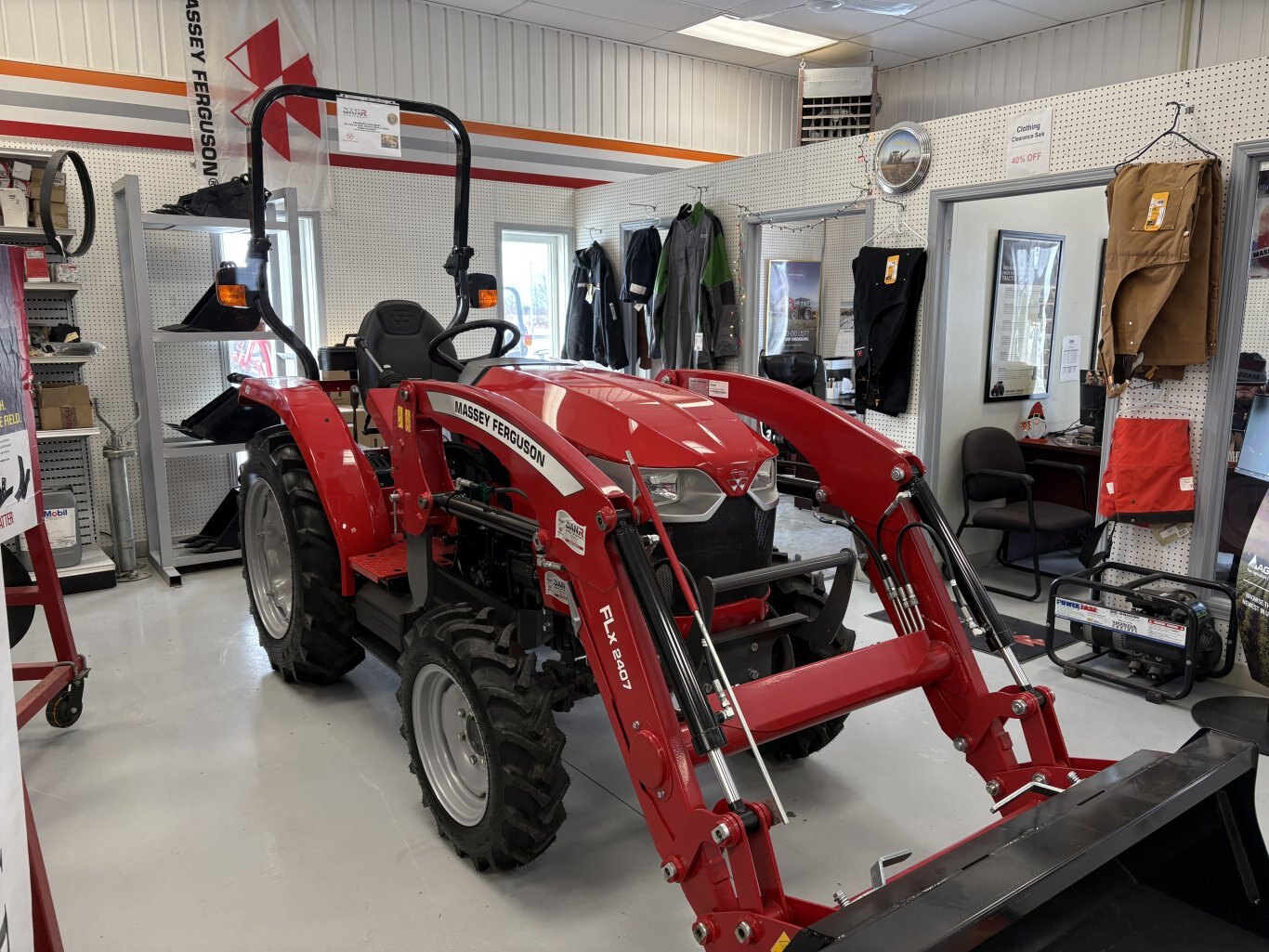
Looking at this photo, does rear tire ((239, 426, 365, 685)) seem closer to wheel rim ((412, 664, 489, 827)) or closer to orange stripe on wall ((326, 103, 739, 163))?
wheel rim ((412, 664, 489, 827))

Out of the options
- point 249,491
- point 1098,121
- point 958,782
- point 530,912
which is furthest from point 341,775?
point 1098,121

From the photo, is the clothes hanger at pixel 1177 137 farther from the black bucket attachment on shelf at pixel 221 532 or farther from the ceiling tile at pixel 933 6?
the black bucket attachment on shelf at pixel 221 532

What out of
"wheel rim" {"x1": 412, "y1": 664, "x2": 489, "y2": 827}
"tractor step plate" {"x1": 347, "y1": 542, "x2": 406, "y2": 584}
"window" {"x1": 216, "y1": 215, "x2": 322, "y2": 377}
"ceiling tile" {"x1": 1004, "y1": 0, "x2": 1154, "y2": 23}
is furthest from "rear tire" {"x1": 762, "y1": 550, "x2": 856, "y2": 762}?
"ceiling tile" {"x1": 1004, "y1": 0, "x2": 1154, "y2": 23}

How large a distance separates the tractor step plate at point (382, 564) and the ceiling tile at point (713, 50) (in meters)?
5.28

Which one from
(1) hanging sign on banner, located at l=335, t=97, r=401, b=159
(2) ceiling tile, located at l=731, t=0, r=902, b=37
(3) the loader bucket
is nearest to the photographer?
(3) the loader bucket

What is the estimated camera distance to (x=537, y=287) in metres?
7.29

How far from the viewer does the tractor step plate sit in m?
2.86

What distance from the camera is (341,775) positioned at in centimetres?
279

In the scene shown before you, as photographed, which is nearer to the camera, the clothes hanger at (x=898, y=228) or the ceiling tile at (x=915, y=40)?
the clothes hanger at (x=898, y=228)

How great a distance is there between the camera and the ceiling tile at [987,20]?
20.8ft

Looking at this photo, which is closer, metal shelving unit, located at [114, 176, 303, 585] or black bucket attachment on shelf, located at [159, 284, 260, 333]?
metal shelving unit, located at [114, 176, 303, 585]

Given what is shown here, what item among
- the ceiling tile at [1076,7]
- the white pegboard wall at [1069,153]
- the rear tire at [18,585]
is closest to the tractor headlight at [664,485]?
the rear tire at [18,585]

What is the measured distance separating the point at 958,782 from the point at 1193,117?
104 inches

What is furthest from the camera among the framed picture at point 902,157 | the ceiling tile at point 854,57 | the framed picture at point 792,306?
the framed picture at point 792,306
